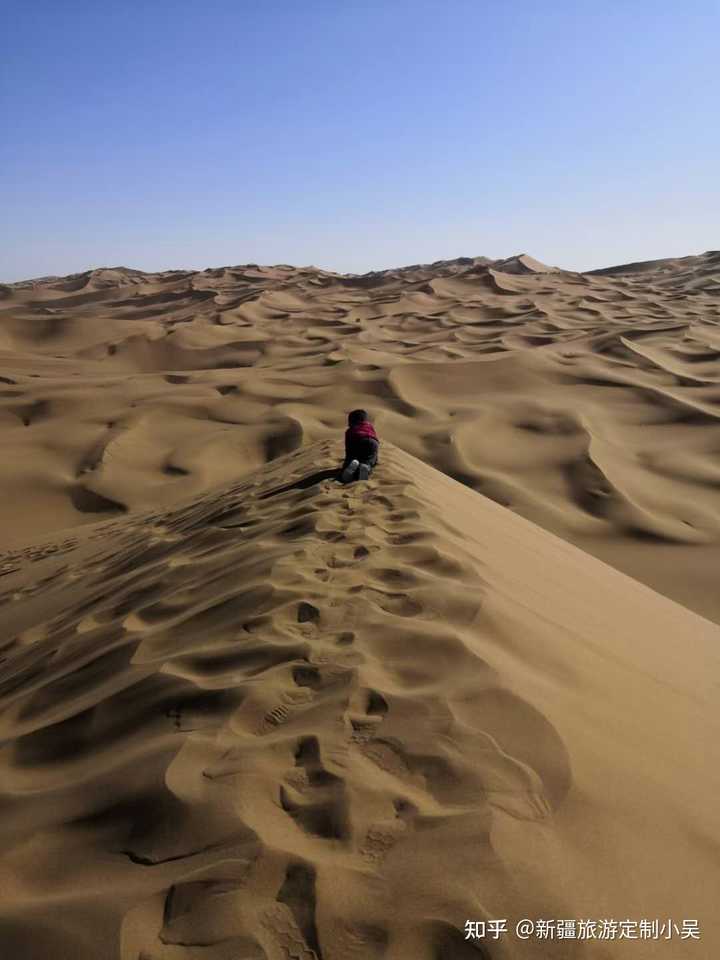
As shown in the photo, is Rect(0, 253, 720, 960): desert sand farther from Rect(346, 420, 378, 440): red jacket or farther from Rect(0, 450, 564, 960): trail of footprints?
Rect(346, 420, 378, 440): red jacket

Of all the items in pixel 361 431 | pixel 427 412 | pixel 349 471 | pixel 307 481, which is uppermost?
pixel 361 431

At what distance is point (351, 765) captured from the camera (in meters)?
1.52

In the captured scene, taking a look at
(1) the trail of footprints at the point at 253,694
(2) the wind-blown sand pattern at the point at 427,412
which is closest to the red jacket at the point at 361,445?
(1) the trail of footprints at the point at 253,694

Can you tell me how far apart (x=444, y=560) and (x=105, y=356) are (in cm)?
1233

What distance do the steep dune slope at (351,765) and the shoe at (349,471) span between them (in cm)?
88

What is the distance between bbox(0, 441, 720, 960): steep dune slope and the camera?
4.03 feet

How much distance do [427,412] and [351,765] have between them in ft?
22.6

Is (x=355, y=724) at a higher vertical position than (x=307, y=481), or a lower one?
higher

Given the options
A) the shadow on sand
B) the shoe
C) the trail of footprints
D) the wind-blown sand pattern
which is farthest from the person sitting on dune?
the wind-blown sand pattern

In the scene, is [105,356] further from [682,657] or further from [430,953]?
[430,953]

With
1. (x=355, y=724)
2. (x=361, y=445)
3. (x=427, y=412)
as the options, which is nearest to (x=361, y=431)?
(x=361, y=445)

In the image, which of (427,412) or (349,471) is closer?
(349,471)

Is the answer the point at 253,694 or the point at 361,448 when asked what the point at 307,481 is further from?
the point at 253,694

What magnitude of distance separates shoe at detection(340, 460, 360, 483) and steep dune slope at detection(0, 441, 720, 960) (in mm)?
879
